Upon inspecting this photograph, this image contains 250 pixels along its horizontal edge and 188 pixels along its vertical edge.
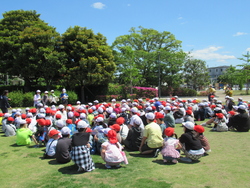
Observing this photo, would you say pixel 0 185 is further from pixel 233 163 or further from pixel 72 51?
pixel 72 51

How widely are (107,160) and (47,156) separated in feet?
6.77

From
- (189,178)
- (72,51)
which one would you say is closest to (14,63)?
(72,51)

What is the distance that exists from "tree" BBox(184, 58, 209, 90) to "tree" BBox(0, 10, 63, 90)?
86.6 ft

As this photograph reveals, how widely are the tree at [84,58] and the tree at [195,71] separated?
2173cm

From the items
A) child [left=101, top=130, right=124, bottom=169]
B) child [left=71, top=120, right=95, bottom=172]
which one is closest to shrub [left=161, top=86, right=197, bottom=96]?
child [left=101, top=130, right=124, bottom=169]

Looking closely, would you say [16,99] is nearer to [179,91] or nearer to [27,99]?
[27,99]

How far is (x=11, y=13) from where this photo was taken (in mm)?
24047

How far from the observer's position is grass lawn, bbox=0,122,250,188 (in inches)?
177

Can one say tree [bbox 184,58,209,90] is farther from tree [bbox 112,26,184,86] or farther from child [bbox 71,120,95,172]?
child [bbox 71,120,95,172]

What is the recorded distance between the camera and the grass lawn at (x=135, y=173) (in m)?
4.49

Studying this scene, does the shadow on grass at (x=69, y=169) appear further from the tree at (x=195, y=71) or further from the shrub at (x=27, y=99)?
the tree at (x=195, y=71)

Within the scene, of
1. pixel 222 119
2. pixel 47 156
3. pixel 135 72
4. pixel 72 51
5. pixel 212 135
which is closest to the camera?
pixel 47 156

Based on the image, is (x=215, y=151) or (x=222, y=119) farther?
(x=222, y=119)

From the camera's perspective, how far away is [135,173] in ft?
16.6
